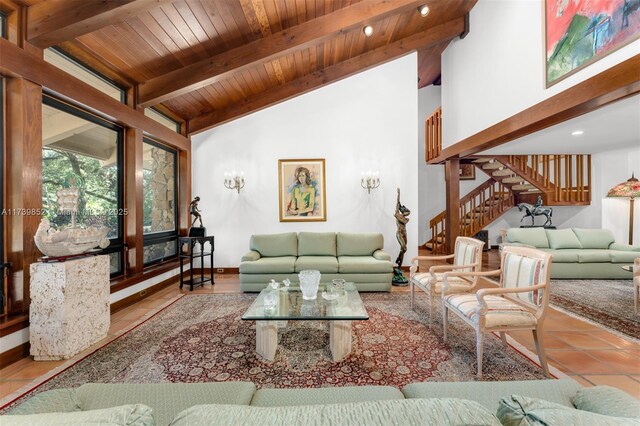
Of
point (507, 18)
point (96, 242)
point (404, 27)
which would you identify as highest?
point (404, 27)

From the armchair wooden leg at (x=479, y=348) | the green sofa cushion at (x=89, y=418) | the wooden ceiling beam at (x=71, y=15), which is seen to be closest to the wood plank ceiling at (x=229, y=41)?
the wooden ceiling beam at (x=71, y=15)

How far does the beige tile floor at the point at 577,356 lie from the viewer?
1.98 metres

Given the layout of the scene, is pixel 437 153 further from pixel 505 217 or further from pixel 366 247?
pixel 505 217

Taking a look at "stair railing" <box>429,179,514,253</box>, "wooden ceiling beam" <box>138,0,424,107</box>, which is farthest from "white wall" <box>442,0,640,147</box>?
"stair railing" <box>429,179,514,253</box>

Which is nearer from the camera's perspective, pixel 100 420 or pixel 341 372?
pixel 100 420

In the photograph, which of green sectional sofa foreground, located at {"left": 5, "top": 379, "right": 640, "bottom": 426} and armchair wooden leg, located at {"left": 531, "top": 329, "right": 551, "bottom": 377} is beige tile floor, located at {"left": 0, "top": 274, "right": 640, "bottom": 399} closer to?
armchair wooden leg, located at {"left": 531, "top": 329, "right": 551, "bottom": 377}

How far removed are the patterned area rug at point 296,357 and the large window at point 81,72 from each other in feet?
9.23

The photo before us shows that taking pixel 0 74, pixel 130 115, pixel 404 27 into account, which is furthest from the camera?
pixel 404 27

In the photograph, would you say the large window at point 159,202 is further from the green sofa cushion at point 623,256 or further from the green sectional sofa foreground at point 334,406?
the green sofa cushion at point 623,256

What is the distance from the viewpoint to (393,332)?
2705 millimetres

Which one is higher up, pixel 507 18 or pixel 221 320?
pixel 507 18

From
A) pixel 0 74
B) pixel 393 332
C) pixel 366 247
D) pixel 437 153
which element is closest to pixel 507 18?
pixel 437 153

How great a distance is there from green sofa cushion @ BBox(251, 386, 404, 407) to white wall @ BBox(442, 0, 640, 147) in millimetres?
3304

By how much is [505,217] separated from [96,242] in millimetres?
9506
